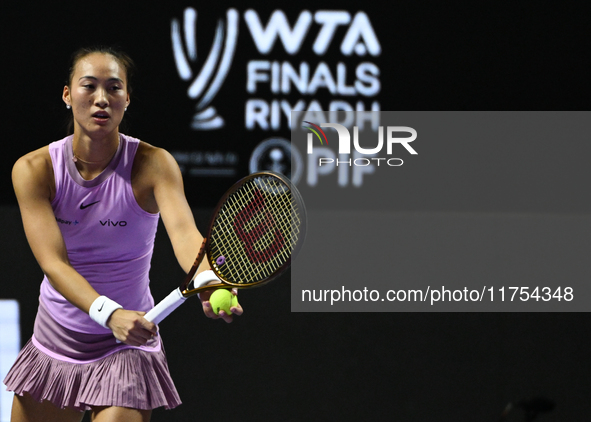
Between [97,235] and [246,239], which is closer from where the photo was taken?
[97,235]

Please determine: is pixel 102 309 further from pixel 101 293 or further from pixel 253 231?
pixel 253 231

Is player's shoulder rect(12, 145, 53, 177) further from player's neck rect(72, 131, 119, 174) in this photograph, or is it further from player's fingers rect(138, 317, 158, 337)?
player's fingers rect(138, 317, 158, 337)

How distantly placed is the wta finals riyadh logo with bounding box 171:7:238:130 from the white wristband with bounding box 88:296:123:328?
7.38 feet

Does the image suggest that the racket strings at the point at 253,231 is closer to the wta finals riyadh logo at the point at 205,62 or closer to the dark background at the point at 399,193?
the dark background at the point at 399,193

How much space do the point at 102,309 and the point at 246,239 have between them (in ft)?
1.81

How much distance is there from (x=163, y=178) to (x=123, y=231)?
0.18m

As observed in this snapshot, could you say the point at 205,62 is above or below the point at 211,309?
above

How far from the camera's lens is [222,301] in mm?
1706

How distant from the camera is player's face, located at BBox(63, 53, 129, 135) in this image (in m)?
1.86

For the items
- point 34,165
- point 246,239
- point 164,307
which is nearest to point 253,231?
point 246,239

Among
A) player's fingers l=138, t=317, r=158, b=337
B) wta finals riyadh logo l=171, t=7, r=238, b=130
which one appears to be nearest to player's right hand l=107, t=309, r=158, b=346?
player's fingers l=138, t=317, r=158, b=337

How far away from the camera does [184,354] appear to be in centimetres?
348

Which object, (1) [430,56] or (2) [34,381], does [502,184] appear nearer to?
(1) [430,56]

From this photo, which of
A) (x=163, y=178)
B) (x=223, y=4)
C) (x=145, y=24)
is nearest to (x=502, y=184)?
(x=223, y=4)
